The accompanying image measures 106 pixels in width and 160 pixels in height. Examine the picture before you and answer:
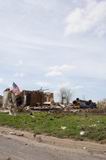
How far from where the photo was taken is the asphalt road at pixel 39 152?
1374 cm

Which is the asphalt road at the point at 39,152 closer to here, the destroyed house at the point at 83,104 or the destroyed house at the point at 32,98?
the destroyed house at the point at 32,98

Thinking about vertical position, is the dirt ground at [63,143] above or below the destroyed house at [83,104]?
below

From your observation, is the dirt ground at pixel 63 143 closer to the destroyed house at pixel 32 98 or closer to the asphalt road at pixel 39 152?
the asphalt road at pixel 39 152

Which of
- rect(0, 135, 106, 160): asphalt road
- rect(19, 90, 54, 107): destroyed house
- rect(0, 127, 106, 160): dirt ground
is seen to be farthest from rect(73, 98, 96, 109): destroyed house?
rect(0, 135, 106, 160): asphalt road

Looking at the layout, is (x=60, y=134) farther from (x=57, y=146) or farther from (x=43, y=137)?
(x=57, y=146)

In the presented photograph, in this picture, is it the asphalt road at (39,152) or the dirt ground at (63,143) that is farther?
the dirt ground at (63,143)

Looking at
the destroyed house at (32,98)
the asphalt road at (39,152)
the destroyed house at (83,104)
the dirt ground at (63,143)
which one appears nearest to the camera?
the asphalt road at (39,152)

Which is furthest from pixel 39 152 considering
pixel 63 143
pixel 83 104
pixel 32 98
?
pixel 83 104

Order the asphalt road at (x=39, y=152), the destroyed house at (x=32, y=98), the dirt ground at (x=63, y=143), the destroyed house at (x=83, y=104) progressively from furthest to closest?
the destroyed house at (x=83, y=104) < the destroyed house at (x=32, y=98) < the dirt ground at (x=63, y=143) < the asphalt road at (x=39, y=152)

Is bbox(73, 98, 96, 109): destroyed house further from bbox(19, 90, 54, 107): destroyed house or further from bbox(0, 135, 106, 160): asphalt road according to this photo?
bbox(0, 135, 106, 160): asphalt road

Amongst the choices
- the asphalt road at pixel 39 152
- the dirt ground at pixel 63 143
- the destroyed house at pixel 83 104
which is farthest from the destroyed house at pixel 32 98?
the asphalt road at pixel 39 152

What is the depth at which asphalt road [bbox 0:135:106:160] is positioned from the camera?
13.7 meters

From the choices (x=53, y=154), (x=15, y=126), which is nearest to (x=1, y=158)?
(x=53, y=154)

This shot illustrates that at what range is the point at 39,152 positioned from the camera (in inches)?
589
